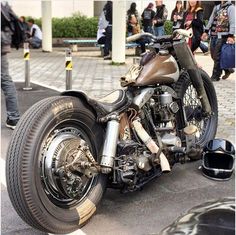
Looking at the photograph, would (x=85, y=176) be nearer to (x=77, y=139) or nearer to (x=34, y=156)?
(x=77, y=139)

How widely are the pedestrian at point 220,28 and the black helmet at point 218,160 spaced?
18.1 ft

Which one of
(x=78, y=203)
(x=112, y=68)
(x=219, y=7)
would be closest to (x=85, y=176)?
(x=78, y=203)

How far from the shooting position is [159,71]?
4.40m

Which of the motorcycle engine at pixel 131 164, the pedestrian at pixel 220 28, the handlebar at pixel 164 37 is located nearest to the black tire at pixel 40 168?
the motorcycle engine at pixel 131 164

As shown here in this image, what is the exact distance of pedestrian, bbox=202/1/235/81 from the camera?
10.1 metres

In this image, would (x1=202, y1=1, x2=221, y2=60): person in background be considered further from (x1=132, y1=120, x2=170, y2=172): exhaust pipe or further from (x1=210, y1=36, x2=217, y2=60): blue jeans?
(x1=132, y1=120, x2=170, y2=172): exhaust pipe

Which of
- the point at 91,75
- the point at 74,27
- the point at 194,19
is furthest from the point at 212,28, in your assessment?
the point at 74,27

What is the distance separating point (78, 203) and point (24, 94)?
19.2ft

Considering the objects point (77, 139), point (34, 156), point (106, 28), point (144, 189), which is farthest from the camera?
point (106, 28)

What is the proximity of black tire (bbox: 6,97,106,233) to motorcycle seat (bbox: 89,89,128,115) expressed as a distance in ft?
0.34

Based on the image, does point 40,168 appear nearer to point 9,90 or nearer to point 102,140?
point 102,140

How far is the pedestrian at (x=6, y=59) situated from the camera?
596cm

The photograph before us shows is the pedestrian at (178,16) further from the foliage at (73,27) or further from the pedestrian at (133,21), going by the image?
the foliage at (73,27)

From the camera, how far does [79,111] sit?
3703mm
